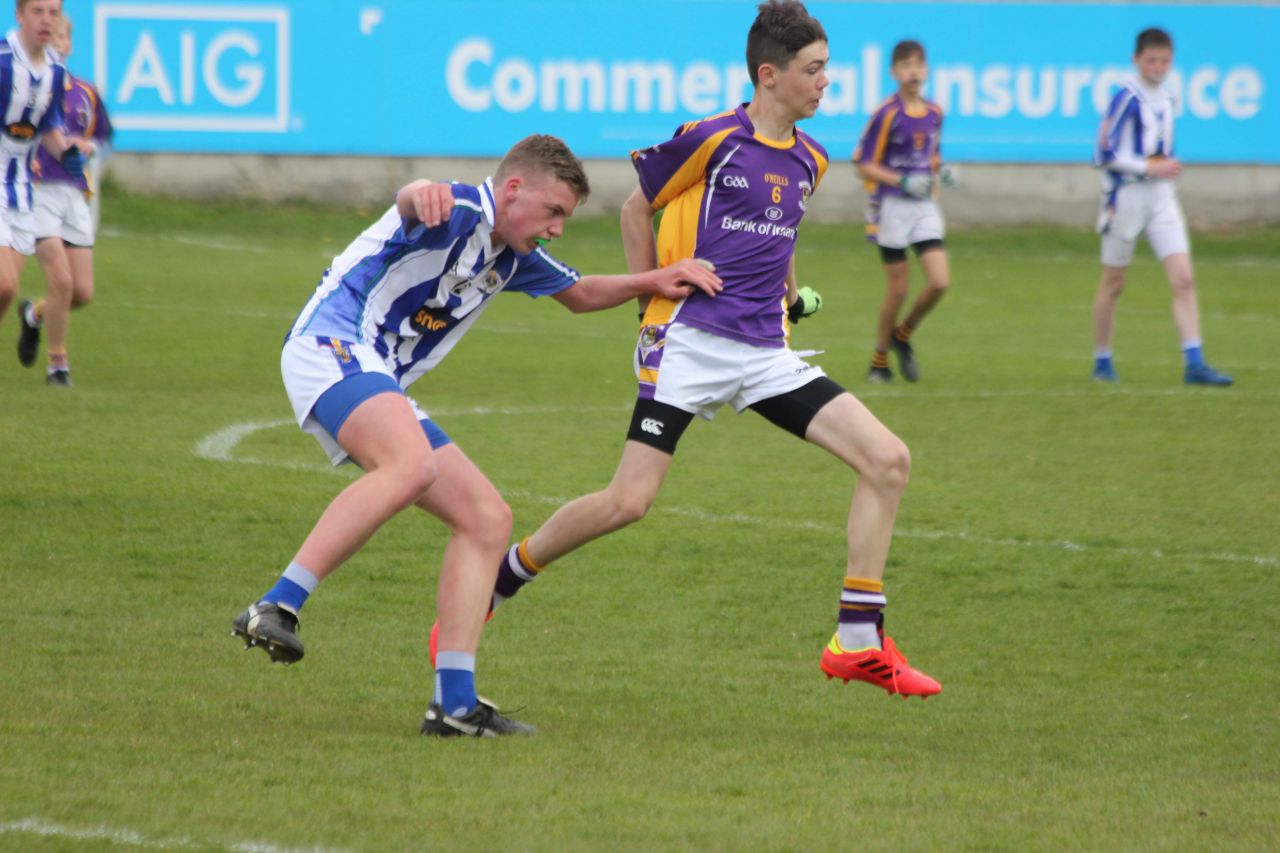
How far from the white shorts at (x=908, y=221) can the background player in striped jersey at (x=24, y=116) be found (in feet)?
18.7

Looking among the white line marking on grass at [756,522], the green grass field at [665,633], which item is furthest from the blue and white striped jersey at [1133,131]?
the white line marking on grass at [756,522]

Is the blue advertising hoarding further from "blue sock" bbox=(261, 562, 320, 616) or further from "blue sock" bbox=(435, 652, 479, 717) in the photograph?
"blue sock" bbox=(261, 562, 320, 616)

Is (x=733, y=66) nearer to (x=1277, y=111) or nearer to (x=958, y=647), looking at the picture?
(x=1277, y=111)

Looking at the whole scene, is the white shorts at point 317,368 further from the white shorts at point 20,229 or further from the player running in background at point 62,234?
the player running in background at point 62,234

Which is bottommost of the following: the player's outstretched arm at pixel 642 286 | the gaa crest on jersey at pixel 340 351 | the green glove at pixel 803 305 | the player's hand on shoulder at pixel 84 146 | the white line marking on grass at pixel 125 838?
the white line marking on grass at pixel 125 838

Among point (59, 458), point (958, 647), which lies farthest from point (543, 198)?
point (59, 458)

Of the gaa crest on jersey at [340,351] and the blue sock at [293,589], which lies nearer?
the blue sock at [293,589]

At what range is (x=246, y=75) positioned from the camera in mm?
23266

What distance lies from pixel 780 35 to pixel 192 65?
58.7 feet

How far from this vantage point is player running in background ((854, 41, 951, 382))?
13.7 m

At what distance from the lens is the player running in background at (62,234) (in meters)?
12.1

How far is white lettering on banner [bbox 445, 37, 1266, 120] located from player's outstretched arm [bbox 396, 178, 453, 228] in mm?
18624

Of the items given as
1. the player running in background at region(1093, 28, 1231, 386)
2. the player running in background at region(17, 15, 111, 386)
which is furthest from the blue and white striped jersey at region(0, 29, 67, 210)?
the player running in background at region(1093, 28, 1231, 386)

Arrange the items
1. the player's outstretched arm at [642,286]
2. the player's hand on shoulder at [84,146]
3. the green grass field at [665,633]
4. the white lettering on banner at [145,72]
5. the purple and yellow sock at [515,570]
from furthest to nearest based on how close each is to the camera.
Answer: the white lettering on banner at [145,72]
the player's hand on shoulder at [84,146]
the purple and yellow sock at [515,570]
the player's outstretched arm at [642,286]
the green grass field at [665,633]
